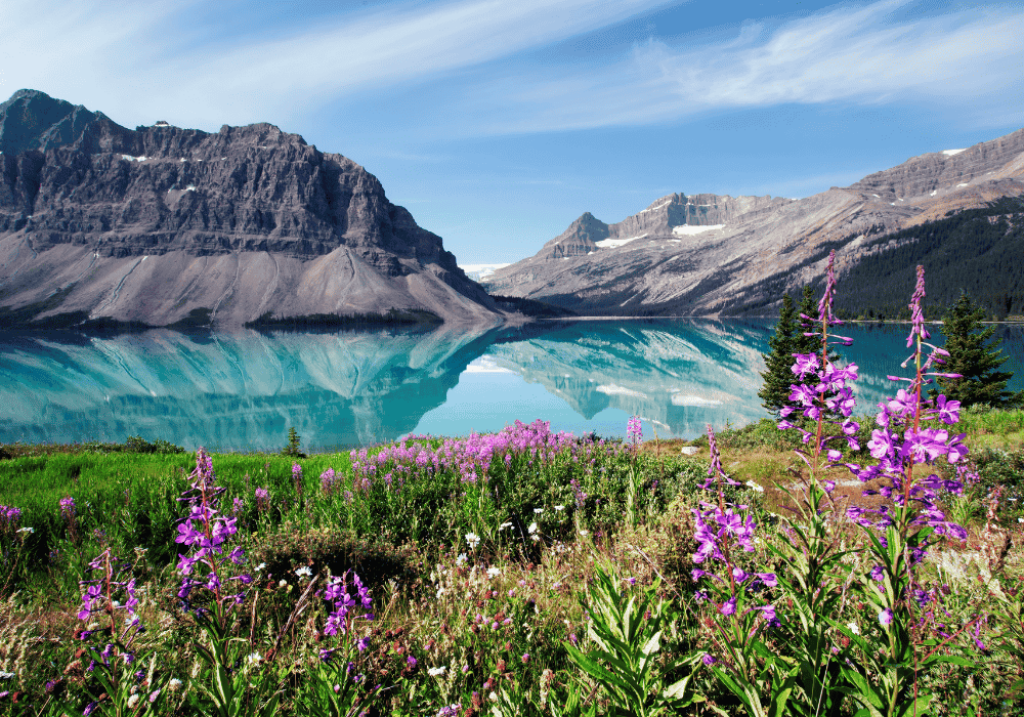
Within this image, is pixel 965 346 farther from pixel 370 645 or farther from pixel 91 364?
pixel 91 364

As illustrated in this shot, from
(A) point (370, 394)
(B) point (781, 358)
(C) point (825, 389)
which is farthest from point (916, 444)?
(A) point (370, 394)

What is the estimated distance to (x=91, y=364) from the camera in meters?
77.4

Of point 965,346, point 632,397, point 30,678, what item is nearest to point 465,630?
point 30,678

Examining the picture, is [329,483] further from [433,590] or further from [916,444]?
[916,444]

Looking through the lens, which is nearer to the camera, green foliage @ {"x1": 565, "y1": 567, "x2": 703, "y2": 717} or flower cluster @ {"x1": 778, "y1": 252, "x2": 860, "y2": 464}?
flower cluster @ {"x1": 778, "y1": 252, "x2": 860, "y2": 464}

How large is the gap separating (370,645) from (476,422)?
32.4m

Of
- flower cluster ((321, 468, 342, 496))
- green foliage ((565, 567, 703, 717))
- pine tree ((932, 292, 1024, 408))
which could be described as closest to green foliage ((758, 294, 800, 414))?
pine tree ((932, 292, 1024, 408))

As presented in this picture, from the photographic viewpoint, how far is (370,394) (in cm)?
5066

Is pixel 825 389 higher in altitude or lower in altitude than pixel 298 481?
higher

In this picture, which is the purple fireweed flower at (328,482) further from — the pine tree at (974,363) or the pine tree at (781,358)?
the pine tree at (974,363)

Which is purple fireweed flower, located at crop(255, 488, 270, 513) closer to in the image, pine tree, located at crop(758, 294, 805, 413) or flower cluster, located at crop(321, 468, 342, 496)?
flower cluster, located at crop(321, 468, 342, 496)

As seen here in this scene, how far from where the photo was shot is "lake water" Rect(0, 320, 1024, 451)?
34.7 metres

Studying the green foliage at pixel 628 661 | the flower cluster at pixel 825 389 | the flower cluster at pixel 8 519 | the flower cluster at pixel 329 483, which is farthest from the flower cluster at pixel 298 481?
Answer: the flower cluster at pixel 825 389

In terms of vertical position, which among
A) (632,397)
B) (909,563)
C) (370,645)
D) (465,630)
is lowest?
(632,397)
